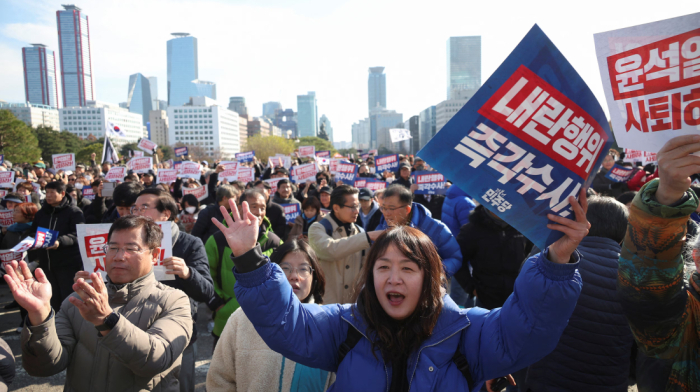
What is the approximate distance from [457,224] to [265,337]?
4.63 m

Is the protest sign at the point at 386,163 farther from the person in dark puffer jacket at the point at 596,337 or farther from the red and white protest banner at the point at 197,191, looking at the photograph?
the person in dark puffer jacket at the point at 596,337

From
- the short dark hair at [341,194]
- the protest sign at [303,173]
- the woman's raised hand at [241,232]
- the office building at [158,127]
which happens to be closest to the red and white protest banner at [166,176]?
the protest sign at [303,173]

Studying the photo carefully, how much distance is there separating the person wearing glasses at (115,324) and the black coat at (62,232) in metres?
3.35

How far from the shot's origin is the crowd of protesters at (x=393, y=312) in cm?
150

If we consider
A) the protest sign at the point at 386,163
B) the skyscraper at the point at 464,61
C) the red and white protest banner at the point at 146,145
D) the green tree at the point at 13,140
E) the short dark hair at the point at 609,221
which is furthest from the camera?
the skyscraper at the point at 464,61

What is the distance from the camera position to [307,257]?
278 centimetres

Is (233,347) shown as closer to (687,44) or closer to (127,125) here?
(687,44)

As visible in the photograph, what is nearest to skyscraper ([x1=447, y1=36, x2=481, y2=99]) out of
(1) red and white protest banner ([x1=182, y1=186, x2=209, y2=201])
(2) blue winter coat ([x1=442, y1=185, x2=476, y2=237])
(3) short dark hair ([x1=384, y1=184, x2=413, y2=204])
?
(1) red and white protest banner ([x1=182, y1=186, x2=209, y2=201])

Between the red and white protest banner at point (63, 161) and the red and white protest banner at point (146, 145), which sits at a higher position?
the red and white protest banner at point (146, 145)

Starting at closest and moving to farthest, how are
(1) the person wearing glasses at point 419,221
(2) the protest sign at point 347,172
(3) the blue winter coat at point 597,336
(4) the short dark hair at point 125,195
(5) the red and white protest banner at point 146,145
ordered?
(3) the blue winter coat at point 597,336 → (1) the person wearing glasses at point 419,221 → (4) the short dark hair at point 125,195 → (2) the protest sign at point 347,172 → (5) the red and white protest banner at point 146,145

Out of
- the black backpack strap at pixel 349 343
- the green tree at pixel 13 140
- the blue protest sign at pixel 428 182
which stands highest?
the green tree at pixel 13 140

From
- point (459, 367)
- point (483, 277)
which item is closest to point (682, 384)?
point (459, 367)

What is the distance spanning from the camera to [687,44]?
1.49m

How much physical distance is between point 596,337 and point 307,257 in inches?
68.4
